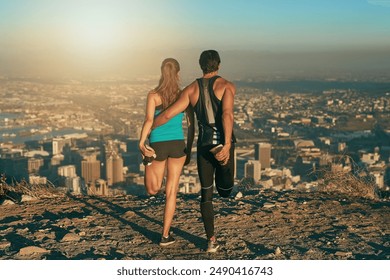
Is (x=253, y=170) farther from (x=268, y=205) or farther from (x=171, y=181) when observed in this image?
(x=171, y=181)

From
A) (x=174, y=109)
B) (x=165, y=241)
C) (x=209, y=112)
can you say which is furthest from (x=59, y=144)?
(x=209, y=112)

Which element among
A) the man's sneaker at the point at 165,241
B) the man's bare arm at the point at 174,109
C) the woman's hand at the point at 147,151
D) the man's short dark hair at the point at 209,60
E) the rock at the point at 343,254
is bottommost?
the rock at the point at 343,254

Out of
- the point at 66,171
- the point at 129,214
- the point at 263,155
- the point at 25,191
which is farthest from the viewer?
the point at 263,155

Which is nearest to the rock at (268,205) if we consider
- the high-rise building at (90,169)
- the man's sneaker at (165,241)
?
the man's sneaker at (165,241)

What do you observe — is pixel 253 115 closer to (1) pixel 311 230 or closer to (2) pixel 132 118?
(2) pixel 132 118

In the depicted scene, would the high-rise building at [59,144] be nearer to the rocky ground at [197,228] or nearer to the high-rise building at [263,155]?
the high-rise building at [263,155]

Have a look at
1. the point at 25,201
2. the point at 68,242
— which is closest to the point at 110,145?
the point at 25,201
